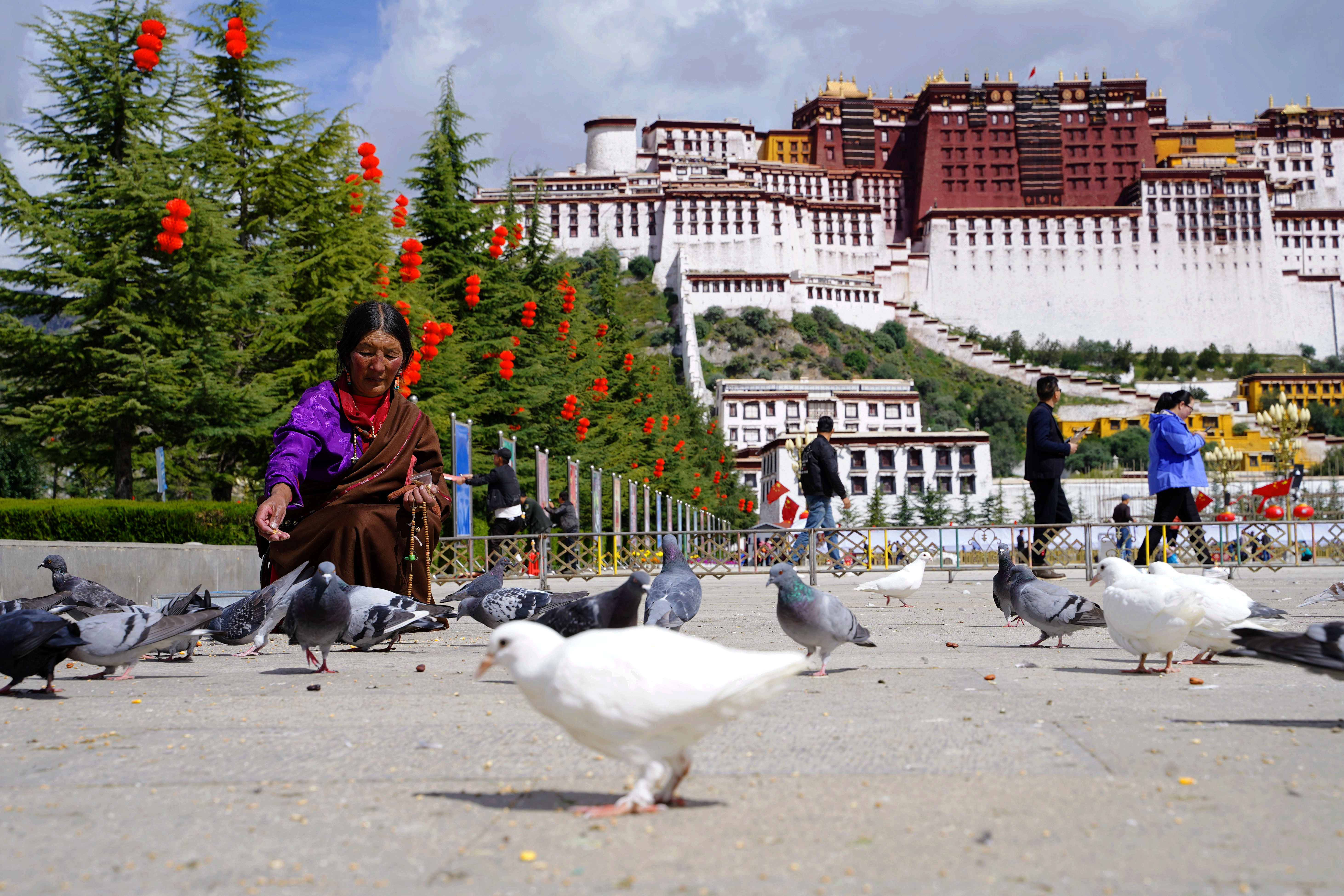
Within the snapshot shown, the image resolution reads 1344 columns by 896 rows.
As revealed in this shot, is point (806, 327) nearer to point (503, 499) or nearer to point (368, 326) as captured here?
point (503, 499)

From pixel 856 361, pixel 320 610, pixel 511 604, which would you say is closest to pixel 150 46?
pixel 511 604

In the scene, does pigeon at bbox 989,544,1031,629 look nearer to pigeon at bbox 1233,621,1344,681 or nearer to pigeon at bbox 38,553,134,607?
pigeon at bbox 1233,621,1344,681

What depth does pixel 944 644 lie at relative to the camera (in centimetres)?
691

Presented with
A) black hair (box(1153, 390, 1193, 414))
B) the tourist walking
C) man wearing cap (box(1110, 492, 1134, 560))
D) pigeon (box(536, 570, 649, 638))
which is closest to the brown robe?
pigeon (box(536, 570, 649, 638))

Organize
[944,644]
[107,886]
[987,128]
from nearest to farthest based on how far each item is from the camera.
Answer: [107,886] < [944,644] < [987,128]

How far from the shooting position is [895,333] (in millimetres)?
98375

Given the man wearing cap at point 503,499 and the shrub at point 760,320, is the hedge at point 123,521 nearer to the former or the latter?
the man wearing cap at point 503,499

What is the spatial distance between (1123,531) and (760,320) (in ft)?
254

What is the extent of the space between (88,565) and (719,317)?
281 feet

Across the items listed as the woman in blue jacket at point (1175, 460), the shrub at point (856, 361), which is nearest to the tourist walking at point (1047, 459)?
the woman in blue jacket at point (1175, 460)

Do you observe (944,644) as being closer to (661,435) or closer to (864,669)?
(864,669)

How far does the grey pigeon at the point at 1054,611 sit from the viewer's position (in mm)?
6492

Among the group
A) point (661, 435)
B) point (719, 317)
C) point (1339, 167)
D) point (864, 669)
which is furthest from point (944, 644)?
point (1339, 167)

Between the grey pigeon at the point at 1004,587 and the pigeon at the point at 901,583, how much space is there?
161 centimetres
